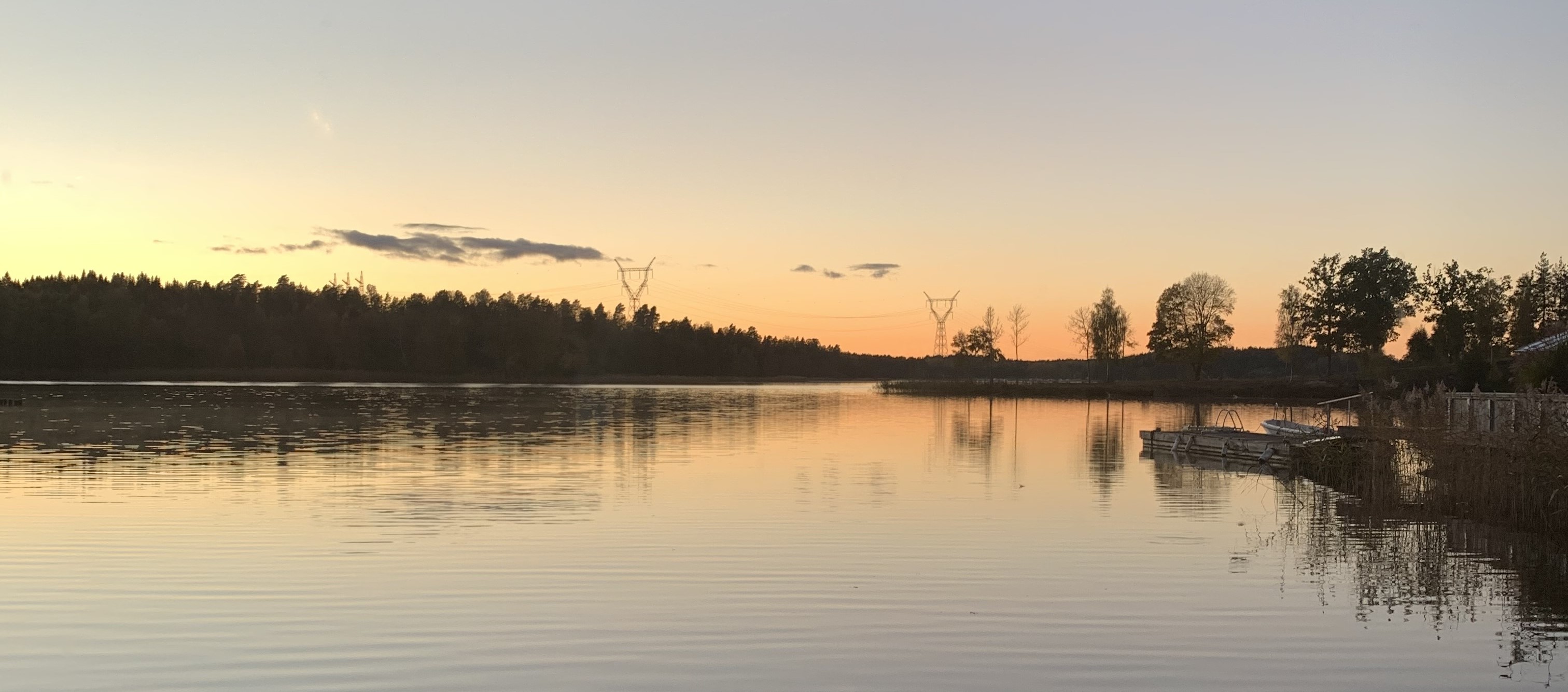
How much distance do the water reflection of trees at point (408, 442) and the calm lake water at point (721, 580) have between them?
0.27 m

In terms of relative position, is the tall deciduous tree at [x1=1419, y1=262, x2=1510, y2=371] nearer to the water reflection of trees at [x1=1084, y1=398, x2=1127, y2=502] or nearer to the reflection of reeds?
the water reflection of trees at [x1=1084, y1=398, x2=1127, y2=502]

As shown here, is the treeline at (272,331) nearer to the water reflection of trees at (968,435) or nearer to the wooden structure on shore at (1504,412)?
the water reflection of trees at (968,435)

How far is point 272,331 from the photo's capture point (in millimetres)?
141125

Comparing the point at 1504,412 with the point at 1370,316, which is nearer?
the point at 1504,412

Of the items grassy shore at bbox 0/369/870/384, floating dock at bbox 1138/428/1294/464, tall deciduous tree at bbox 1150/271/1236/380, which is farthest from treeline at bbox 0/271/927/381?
floating dock at bbox 1138/428/1294/464

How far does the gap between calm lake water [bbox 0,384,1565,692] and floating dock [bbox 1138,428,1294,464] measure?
523 centimetres

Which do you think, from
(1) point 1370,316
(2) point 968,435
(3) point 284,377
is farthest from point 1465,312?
(3) point 284,377

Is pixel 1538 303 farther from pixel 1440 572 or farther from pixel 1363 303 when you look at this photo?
pixel 1440 572

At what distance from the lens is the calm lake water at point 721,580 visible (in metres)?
10.1

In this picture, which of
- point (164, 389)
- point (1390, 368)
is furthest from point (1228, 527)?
point (164, 389)

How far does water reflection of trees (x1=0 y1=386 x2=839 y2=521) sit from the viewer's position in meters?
23.6

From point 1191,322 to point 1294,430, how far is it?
215 ft

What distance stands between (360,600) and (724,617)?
3.99 m

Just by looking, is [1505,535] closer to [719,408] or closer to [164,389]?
[719,408]
